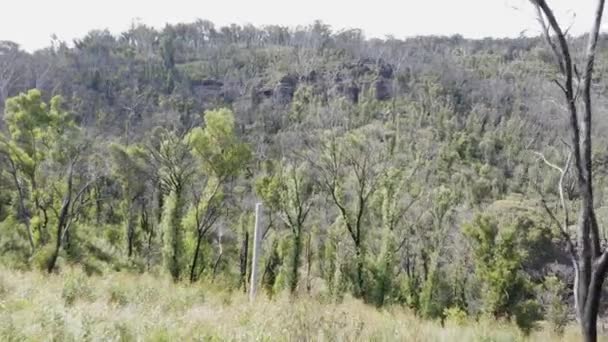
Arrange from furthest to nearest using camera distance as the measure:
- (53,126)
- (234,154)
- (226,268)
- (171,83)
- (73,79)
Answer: (171,83) → (73,79) → (226,268) → (53,126) → (234,154)

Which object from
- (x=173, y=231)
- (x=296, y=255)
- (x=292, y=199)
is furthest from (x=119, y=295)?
(x=292, y=199)

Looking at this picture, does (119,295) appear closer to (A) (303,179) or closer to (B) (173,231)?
(B) (173,231)

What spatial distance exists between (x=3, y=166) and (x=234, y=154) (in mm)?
16006

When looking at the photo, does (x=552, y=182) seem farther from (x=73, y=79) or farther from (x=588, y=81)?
(x=73, y=79)

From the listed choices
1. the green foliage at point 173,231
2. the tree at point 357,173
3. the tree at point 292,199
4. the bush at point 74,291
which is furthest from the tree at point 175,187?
the bush at point 74,291

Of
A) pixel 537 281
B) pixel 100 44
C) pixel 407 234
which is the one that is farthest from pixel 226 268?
pixel 100 44

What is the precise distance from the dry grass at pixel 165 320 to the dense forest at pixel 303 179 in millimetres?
2360

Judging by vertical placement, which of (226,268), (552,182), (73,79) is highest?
(73,79)

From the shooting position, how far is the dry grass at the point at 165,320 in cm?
412

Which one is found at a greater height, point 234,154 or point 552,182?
point 234,154

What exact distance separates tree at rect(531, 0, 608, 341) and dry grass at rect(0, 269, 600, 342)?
1100 millimetres

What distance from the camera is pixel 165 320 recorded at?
4832mm

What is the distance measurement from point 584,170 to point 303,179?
2403 cm

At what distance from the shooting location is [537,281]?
40.7 metres
